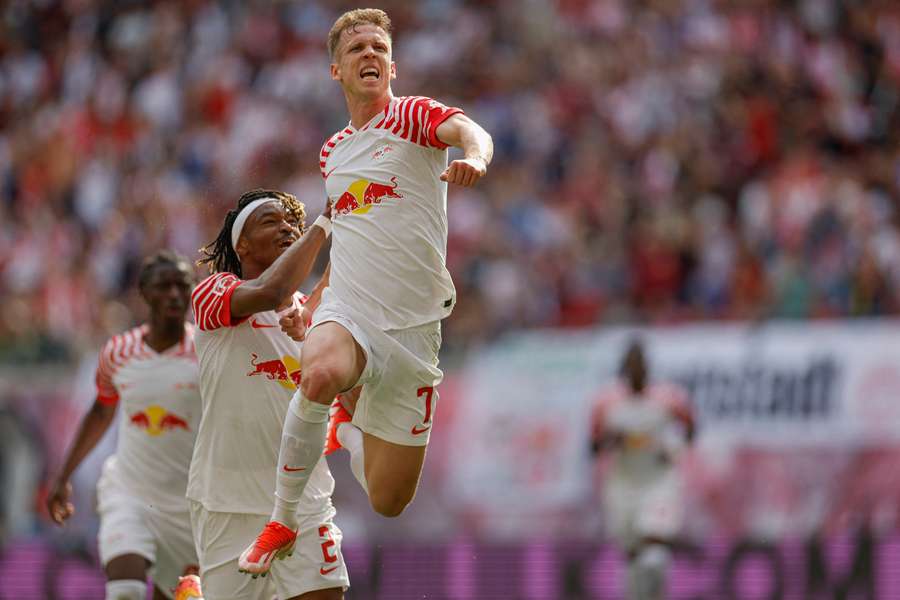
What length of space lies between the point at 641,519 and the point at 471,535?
7.22ft

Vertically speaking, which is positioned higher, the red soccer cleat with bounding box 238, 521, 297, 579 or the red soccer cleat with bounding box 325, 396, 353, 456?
the red soccer cleat with bounding box 325, 396, 353, 456

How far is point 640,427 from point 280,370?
283 inches

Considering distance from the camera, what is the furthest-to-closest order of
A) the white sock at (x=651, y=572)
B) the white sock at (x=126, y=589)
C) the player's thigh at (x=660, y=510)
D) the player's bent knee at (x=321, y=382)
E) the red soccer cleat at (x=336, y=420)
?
the player's thigh at (x=660, y=510) → the white sock at (x=651, y=572) → the white sock at (x=126, y=589) → the red soccer cleat at (x=336, y=420) → the player's bent knee at (x=321, y=382)

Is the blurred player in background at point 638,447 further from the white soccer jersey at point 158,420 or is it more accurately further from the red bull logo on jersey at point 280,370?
the red bull logo on jersey at point 280,370

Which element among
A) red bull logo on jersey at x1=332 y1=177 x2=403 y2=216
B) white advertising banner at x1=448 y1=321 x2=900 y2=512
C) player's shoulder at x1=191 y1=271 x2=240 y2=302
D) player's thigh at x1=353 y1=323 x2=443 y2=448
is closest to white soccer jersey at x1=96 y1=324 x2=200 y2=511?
player's shoulder at x1=191 y1=271 x2=240 y2=302

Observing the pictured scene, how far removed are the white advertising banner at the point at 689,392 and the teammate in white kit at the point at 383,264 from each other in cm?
801

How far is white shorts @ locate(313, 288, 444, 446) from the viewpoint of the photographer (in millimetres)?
7695

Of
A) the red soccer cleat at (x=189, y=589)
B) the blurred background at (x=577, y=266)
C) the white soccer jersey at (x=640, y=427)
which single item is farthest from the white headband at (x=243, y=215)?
the white soccer jersey at (x=640, y=427)

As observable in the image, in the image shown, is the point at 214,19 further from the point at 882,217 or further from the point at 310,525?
the point at 310,525

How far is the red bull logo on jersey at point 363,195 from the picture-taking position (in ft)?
25.6

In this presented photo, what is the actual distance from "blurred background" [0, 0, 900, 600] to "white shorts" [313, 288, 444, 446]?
6.27m

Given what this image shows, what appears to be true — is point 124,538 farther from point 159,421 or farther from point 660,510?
point 660,510

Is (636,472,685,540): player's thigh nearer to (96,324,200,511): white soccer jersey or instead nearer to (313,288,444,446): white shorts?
(96,324,200,511): white soccer jersey

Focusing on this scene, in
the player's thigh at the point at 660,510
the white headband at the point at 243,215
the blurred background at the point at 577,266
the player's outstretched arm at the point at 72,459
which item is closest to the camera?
the white headband at the point at 243,215
